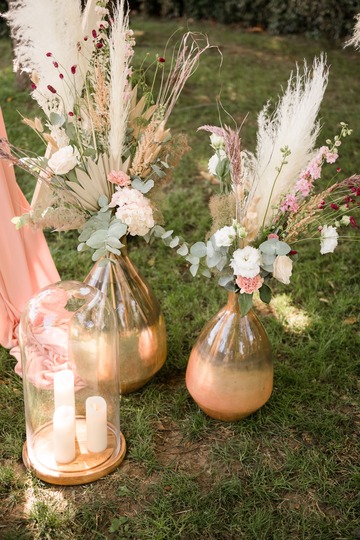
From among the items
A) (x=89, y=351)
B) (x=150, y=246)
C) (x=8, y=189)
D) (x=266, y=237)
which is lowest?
(x=150, y=246)

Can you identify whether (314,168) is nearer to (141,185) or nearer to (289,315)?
(141,185)

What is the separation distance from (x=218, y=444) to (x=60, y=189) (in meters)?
1.31

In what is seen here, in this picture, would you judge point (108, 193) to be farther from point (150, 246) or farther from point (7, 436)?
point (150, 246)

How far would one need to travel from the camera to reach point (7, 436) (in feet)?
9.45

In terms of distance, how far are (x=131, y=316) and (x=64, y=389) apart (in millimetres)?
450

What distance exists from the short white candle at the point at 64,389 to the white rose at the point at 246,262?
0.88 m

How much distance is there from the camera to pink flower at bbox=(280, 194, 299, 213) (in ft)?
8.04

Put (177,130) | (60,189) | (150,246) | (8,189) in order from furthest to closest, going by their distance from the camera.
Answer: (177,130), (150,246), (8,189), (60,189)

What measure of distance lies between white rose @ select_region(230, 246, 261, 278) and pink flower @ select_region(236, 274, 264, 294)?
0.04 meters

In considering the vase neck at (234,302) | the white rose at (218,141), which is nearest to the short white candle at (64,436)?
the vase neck at (234,302)

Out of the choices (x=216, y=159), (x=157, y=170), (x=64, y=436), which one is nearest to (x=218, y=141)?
(x=216, y=159)

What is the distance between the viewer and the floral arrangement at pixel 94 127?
2.60 metres

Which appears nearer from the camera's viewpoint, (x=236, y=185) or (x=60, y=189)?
(x=236, y=185)

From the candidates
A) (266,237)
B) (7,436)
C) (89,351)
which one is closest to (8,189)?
(89,351)
